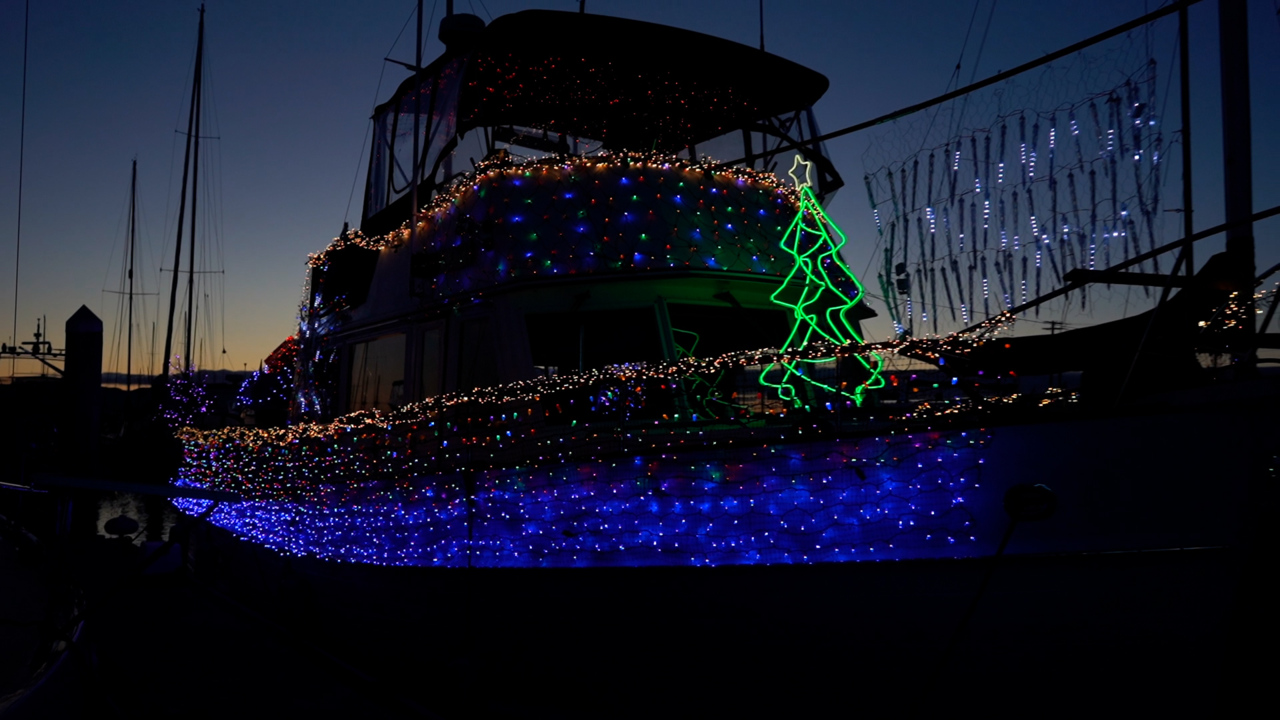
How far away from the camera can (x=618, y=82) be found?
24.3ft

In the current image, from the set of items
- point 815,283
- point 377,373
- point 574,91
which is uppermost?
point 574,91

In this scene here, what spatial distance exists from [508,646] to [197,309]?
2891 centimetres

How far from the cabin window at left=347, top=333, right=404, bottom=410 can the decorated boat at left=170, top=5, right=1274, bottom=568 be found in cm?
4

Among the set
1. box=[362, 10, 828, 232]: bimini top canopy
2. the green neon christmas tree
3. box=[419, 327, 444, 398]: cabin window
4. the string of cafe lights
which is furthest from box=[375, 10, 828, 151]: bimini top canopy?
box=[419, 327, 444, 398]: cabin window

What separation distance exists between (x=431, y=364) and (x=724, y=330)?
7.01 feet

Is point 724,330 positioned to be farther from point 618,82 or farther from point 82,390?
point 82,390

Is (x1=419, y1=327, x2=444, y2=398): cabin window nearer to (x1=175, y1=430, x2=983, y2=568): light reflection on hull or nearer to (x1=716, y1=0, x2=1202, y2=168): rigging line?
(x1=175, y1=430, x2=983, y2=568): light reflection on hull

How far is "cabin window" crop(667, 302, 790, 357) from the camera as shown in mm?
6105

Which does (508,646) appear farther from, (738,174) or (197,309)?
(197,309)

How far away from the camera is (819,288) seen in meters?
5.96

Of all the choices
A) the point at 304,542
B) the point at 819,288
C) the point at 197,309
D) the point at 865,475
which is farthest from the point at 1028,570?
the point at 197,309

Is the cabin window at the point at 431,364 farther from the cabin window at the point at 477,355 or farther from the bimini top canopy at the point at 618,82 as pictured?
the bimini top canopy at the point at 618,82

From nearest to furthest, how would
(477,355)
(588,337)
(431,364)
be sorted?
(588,337) < (477,355) < (431,364)

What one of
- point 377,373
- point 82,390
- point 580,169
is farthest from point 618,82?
point 82,390
